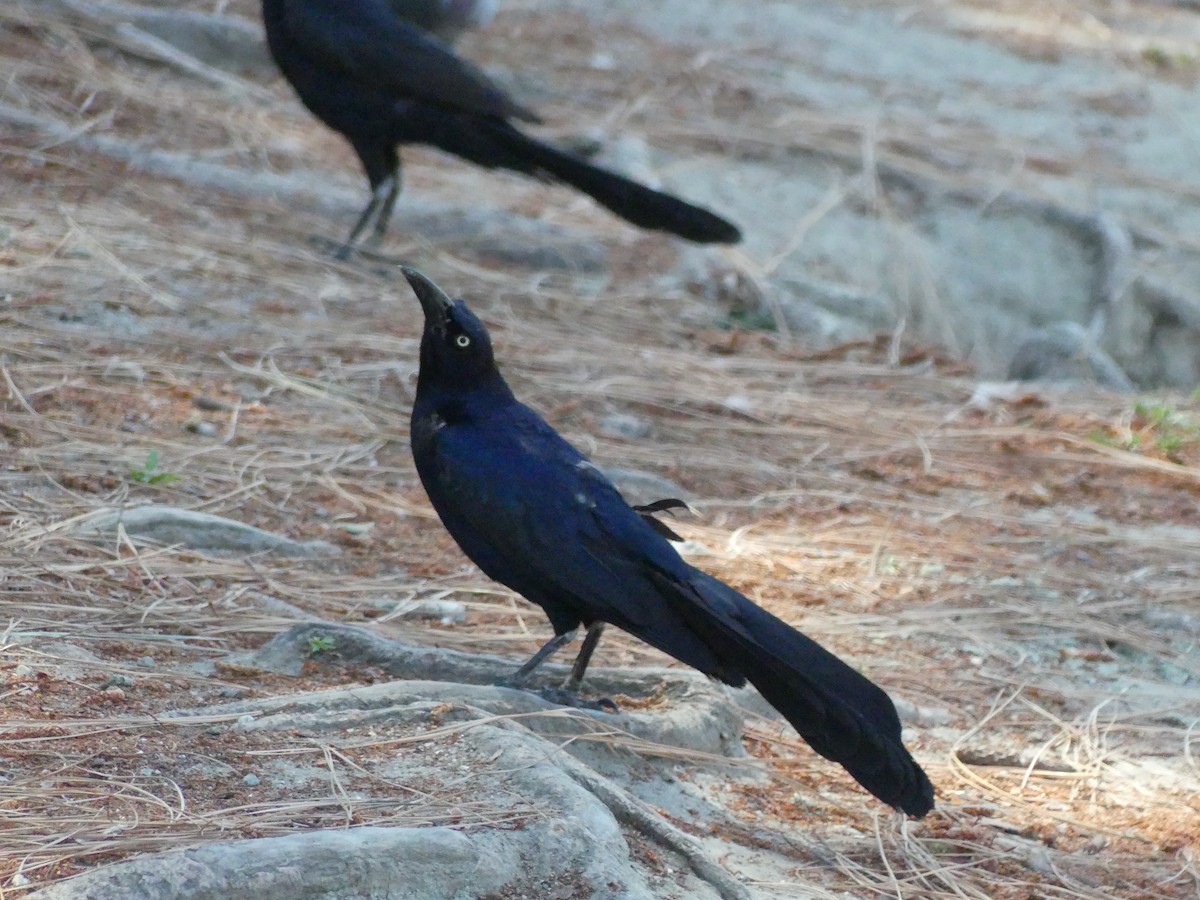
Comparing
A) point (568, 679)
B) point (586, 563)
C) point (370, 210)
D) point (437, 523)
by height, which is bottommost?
point (437, 523)

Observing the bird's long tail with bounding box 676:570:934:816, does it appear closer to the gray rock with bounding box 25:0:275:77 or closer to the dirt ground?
the dirt ground

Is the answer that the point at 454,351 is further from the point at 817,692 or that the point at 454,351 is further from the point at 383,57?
the point at 383,57

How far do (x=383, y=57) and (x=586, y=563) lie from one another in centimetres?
375

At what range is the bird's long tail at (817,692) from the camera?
8.48ft

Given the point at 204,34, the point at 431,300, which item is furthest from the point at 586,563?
the point at 204,34

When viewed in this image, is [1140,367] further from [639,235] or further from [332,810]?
[332,810]

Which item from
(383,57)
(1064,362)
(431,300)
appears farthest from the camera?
(1064,362)

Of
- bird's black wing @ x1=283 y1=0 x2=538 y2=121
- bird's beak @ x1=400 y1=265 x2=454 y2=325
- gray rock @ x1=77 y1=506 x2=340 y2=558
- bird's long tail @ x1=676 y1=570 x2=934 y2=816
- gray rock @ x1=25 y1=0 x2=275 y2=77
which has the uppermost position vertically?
bird's beak @ x1=400 y1=265 x2=454 y2=325

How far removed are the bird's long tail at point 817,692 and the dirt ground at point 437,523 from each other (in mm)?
177

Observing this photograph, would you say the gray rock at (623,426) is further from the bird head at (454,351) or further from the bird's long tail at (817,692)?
the bird's long tail at (817,692)

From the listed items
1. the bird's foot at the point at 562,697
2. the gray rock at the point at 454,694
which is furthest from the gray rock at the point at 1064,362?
the bird's foot at the point at 562,697

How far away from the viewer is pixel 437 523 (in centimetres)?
410

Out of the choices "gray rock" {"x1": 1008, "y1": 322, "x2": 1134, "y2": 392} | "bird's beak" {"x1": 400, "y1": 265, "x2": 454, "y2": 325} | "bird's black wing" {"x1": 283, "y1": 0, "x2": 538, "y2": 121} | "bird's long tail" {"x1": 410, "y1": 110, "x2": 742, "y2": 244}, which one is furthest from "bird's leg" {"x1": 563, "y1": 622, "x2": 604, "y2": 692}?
"gray rock" {"x1": 1008, "y1": 322, "x2": 1134, "y2": 392}

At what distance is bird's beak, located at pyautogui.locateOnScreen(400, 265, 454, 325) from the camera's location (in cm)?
317
